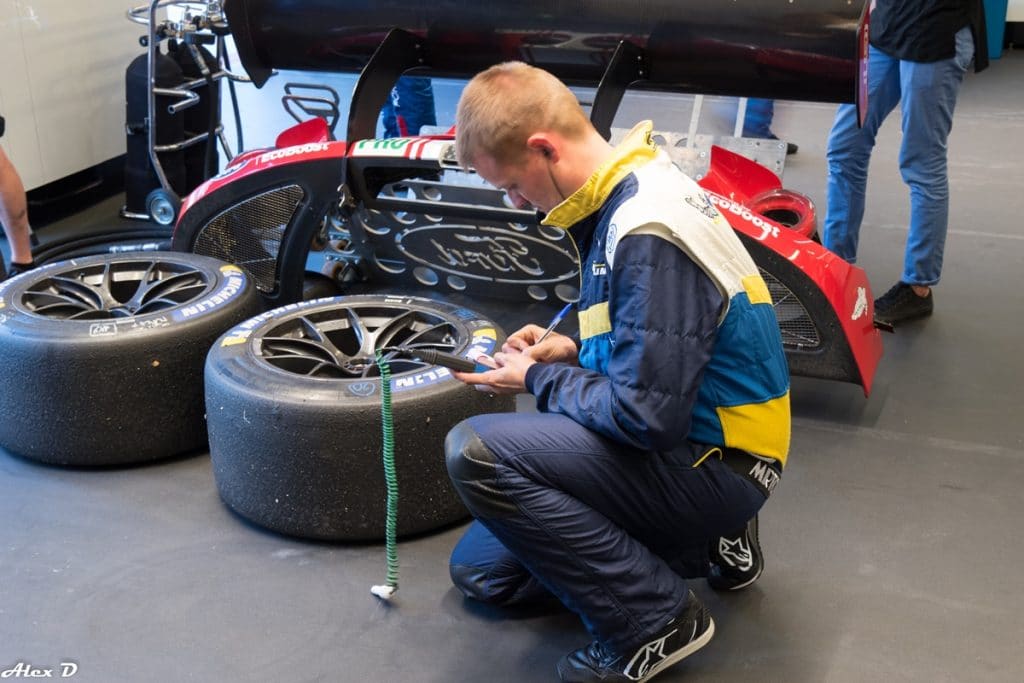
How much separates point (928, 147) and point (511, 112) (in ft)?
7.05

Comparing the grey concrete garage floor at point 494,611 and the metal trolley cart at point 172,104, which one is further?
the metal trolley cart at point 172,104

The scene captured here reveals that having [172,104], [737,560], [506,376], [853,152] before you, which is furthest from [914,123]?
[172,104]

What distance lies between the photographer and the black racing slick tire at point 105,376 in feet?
8.31

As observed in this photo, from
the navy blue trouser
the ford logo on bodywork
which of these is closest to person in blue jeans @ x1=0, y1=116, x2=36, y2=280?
the ford logo on bodywork

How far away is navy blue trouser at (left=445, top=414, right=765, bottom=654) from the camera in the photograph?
182cm

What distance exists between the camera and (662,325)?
1.64m

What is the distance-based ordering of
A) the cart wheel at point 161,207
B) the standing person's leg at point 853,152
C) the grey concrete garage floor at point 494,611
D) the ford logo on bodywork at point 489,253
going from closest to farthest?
1. the grey concrete garage floor at point 494,611
2. the ford logo on bodywork at point 489,253
3. the standing person's leg at point 853,152
4. the cart wheel at point 161,207

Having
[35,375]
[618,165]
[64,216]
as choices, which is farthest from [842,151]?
[64,216]

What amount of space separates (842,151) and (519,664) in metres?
2.31

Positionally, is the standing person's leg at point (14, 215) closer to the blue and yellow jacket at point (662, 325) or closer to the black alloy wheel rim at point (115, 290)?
the black alloy wheel rim at point (115, 290)

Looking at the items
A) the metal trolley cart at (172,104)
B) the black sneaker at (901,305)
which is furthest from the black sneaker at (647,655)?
the metal trolley cart at (172,104)

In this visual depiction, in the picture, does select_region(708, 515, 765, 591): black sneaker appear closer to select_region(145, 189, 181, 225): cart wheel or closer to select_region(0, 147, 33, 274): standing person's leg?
select_region(0, 147, 33, 274): standing person's leg

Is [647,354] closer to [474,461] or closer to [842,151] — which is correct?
[474,461]

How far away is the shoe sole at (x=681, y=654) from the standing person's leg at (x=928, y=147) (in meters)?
2.03
